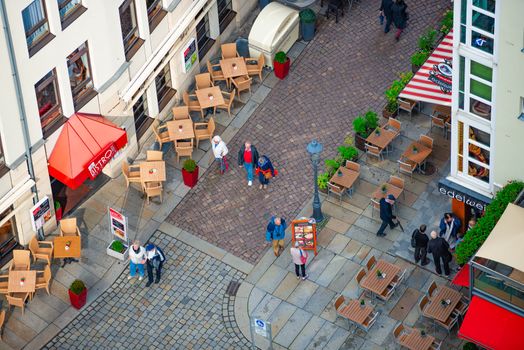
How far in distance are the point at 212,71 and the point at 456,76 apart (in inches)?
535

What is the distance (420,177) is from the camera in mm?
53688

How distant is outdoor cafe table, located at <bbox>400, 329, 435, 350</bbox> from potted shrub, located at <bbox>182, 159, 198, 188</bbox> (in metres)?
11.1

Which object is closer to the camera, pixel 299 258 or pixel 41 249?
pixel 299 258

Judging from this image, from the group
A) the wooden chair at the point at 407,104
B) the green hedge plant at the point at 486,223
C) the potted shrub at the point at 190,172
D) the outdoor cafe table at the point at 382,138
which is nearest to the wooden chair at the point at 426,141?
the outdoor cafe table at the point at 382,138

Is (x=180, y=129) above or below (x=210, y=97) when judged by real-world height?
below

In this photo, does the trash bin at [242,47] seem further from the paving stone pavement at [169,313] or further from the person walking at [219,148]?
the paving stone pavement at [169,313]

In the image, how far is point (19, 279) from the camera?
164 ft

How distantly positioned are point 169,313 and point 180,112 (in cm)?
921

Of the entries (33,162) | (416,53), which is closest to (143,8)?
(33,162)

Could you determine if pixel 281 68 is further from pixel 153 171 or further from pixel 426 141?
pixel 153 171

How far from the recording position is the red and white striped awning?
51812 millimetres

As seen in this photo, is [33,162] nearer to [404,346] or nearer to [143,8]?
Answer: [143,8]

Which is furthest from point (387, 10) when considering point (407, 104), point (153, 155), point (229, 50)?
point (153, 155)

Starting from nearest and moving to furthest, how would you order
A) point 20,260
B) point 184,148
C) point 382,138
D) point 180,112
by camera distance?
point 20,260 < point 382,138 < point 184,148 < point 180,112
